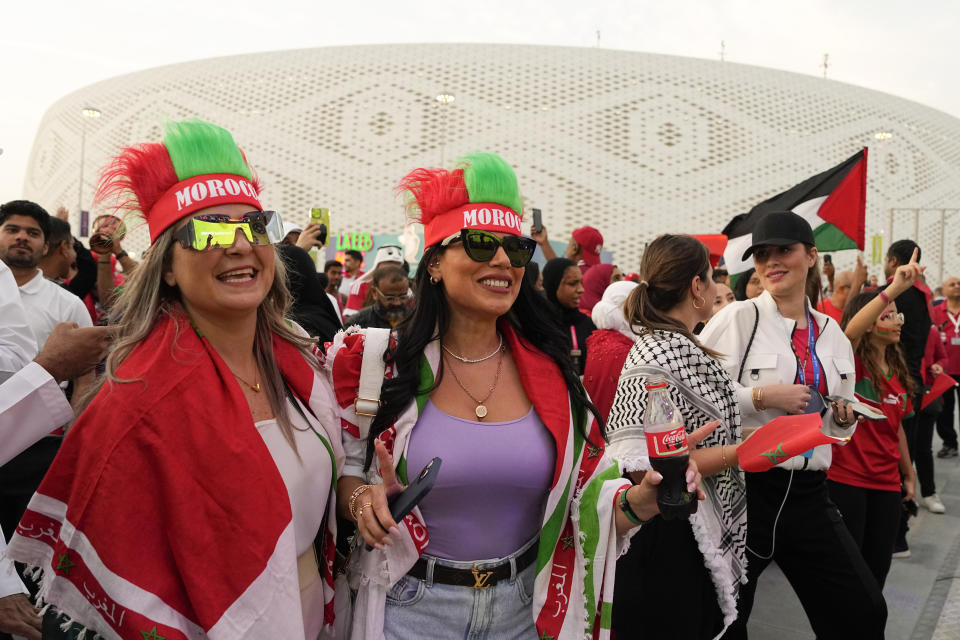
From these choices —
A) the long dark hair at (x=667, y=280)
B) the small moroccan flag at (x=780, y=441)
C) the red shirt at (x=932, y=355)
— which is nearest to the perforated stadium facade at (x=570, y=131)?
the red shirt at (x=932, y=355)

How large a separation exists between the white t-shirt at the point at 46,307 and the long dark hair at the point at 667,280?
2866mm

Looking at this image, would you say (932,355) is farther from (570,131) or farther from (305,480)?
(570,131)

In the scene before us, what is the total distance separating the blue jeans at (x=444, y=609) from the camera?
1910mm

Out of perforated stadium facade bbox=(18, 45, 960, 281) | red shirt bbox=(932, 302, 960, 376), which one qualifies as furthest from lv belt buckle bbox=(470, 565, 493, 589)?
perforated stadium facade bbox=(18, 45, 960, 281)

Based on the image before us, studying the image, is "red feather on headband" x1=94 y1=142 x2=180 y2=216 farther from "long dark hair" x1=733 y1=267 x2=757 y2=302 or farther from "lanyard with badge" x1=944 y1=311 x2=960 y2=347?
"lanyard with badge" x1=944 y1=311 x2=960 y2=347

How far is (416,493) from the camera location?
5.49 feet

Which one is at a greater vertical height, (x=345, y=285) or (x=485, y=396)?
(x=485, y=396)

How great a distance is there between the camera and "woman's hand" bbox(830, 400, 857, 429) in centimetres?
303

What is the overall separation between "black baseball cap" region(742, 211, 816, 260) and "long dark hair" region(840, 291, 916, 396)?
132 cm

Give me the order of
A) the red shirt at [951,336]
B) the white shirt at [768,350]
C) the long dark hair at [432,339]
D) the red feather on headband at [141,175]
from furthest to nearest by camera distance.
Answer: the red shirt at [951,336], the white shirt at [768,350], the long dark hair at [432,339], the red feather on headband at [141,175]

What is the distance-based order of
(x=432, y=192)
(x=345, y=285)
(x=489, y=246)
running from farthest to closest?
(x=345, y=285), (x=432, y=192), (x=489, y=246)

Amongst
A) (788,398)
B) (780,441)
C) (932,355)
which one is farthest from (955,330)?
(780,441)

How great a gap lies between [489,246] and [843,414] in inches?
73.3

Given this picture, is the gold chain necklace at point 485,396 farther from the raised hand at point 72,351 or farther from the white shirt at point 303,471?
the raised hand at point 72,351
